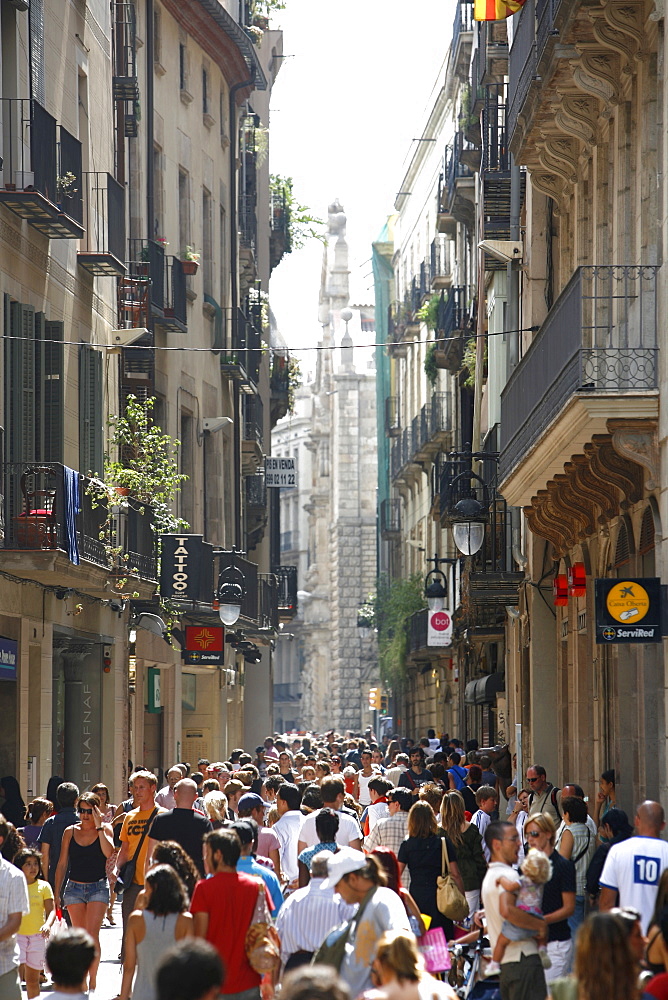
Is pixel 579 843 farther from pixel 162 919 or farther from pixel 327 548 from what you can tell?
pixel 327 548

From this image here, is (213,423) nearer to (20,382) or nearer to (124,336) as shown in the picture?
(124,336)

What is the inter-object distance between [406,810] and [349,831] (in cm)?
109

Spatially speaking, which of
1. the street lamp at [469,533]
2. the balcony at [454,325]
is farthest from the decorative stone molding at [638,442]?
the balcony at [454,325]

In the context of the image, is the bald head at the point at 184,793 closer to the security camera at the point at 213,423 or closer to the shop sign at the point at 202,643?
the shop sign at the point at 202,643

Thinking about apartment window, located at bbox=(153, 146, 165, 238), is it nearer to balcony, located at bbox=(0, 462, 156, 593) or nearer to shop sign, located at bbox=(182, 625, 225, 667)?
shop sign, located at bbox=(182, 625, 225, 667)

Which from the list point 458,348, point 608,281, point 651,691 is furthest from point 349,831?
point 458,348

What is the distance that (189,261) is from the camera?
3234 centimetres

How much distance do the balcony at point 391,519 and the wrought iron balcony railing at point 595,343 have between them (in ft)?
153

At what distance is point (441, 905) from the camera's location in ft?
40.2

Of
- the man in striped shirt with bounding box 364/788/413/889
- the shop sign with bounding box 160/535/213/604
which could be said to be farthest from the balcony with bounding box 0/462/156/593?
the man in striped shirt with bounding box 364/788/413/889

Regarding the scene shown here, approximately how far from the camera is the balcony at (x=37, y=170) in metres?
19.8

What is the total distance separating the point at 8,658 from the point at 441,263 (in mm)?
32367

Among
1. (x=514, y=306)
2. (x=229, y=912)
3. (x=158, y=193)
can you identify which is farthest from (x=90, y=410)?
(x=229, y=912)

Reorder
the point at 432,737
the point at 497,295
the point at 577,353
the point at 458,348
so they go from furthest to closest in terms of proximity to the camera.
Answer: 1. the point at 458,348
2. the point at 432,737
3. the point at 497,295
4. the point at 577,353
